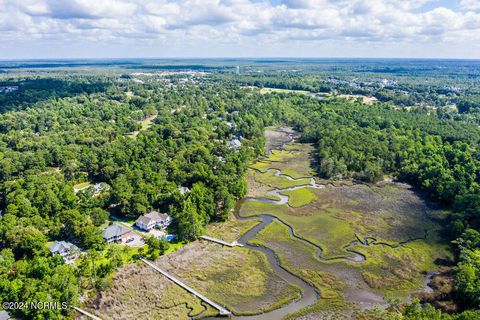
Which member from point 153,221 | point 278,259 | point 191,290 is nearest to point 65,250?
point 153,221

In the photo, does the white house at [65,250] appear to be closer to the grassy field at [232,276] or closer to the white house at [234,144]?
the grassy field at [232,276]

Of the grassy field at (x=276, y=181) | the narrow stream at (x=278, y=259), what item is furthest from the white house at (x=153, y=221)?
the grassy field at (x=276, y=181)

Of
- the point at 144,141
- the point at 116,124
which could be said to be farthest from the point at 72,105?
the point at 144,141

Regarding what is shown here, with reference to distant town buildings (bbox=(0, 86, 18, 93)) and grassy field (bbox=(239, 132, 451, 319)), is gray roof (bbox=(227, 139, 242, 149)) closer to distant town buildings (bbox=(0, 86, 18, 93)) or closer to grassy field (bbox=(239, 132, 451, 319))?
grassy field (bbox=(239, 132, 451, 319))

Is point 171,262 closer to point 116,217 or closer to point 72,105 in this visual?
point 116,217

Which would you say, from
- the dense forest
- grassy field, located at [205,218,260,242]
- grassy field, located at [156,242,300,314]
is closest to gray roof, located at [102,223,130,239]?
the dense forest

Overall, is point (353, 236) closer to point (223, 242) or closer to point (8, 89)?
point (223, 242)
